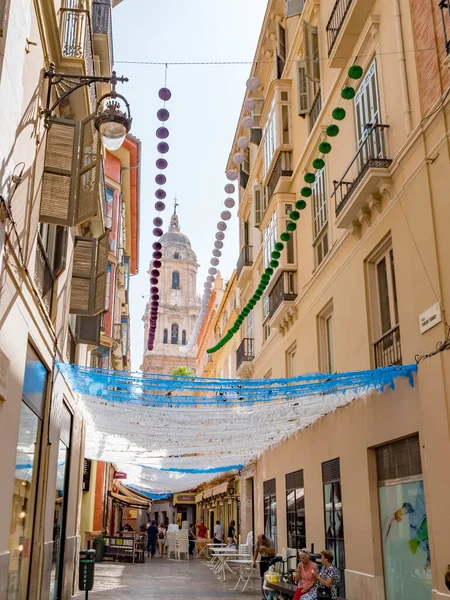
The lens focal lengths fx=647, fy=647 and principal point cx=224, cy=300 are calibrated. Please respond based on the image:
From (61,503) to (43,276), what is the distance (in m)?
5.00

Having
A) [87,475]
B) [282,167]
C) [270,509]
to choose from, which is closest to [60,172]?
[282,167]

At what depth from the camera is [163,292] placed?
82.1m

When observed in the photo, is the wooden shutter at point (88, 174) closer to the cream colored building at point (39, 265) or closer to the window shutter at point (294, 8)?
the cream colored building at point (39, 265)

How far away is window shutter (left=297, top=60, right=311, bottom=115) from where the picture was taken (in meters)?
15.9

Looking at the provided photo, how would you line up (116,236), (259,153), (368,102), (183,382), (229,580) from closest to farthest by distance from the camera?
1. (183,382)
2. (368,102)
3. (229,580)
4. (259,153)
5. (116,236)

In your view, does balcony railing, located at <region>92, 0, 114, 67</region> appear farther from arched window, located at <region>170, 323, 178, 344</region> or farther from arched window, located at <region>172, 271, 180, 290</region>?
arched window, located at <region>172, 271, 180, 290</region>

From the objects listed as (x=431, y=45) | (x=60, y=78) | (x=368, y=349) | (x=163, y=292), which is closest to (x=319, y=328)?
(x=368, y=349)

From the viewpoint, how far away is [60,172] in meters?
8.38

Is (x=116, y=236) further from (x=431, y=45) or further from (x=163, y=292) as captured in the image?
(x=163, y=292)

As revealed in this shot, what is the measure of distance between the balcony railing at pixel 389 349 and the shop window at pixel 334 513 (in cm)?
270

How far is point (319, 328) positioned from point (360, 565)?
17.3 feet

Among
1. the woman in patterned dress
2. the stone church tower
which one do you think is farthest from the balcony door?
the stone church tower

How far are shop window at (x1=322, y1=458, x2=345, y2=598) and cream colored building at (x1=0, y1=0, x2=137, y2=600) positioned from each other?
17.0 ft

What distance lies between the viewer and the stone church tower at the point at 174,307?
265 ft
